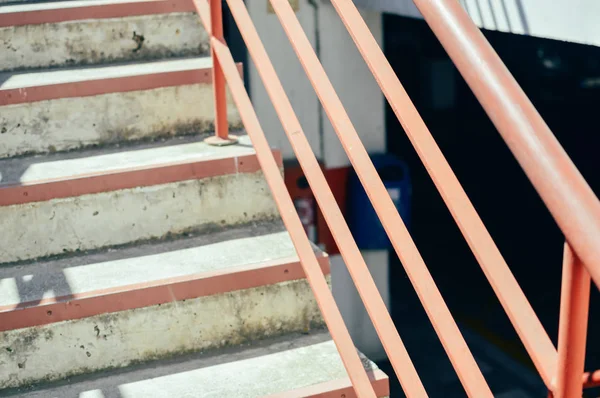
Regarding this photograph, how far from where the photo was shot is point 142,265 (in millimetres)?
1780

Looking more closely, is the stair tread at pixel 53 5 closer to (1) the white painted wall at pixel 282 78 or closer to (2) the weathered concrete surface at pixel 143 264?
(2) the weathered concrete surface at pixel 143 264

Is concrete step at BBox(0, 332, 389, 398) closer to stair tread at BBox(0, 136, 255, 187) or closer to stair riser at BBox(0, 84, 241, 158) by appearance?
stair tread at BBox(0, 136, 255, 187)

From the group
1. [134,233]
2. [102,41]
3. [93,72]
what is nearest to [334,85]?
[102,41]

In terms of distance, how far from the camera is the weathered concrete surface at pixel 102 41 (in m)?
2.39

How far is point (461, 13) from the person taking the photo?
0.99 meters

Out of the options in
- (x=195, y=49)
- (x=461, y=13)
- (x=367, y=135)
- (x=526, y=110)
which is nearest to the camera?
(x=526, y=110)

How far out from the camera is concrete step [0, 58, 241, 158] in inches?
83.2

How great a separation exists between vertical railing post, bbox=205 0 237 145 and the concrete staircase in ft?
0.19

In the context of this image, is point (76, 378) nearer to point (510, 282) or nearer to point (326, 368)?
point (326, 368)

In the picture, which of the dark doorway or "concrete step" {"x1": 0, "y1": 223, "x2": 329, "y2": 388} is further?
the dark doorway

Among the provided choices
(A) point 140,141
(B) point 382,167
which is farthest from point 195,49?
(B) point 382,167

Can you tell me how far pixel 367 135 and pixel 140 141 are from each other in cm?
239

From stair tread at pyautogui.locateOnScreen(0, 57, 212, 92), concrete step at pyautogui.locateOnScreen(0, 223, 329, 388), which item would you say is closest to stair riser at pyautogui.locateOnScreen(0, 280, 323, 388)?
concrete step at pyautogui.locateOnScreen(0, 223, 329, 388)

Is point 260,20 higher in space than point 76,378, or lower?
higher
